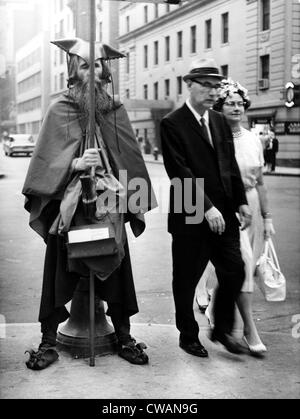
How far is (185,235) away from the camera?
14.0 feet

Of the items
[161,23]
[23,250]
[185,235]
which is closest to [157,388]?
[185,235]

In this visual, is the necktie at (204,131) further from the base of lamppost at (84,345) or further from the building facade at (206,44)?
the building facade at (206,44)

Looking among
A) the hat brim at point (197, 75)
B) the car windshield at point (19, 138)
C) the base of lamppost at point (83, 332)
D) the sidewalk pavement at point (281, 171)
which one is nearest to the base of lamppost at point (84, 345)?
the base of lamppost at point (83, 332)

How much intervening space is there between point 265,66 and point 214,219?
49.7 feet

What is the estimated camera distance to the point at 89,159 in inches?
147

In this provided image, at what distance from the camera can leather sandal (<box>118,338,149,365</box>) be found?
4027 millimetres

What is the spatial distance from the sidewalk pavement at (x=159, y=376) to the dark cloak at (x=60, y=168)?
0.37 m

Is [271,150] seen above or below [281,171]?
above

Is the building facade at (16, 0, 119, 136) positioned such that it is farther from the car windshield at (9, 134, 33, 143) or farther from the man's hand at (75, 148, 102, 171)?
the man's hand at (75, 148, 102, 171)

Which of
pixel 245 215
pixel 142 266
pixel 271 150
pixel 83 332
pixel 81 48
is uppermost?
pixel 81 48

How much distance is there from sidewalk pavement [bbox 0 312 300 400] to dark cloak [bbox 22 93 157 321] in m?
0.37

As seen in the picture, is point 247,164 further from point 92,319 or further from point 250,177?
point 92,319

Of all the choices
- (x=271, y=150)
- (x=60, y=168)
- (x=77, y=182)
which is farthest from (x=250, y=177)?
(x=271, y=150)
